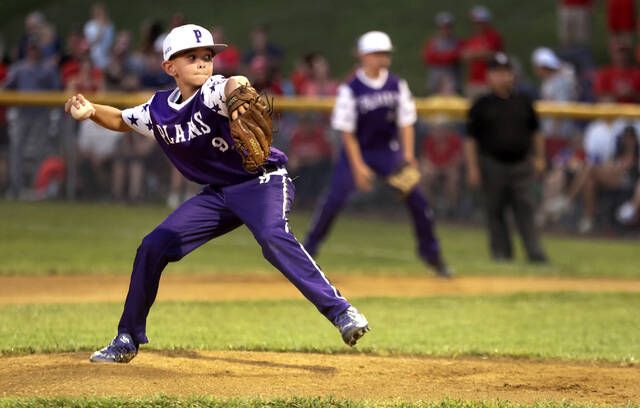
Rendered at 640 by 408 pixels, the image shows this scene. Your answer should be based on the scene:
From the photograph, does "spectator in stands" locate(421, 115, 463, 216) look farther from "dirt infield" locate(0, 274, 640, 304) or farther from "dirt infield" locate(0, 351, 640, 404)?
"dirt infield" locate(0, 351, 640, 404)

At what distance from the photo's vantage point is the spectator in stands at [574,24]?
850 inches

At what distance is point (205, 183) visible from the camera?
8.15 m

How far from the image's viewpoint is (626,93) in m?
19.2

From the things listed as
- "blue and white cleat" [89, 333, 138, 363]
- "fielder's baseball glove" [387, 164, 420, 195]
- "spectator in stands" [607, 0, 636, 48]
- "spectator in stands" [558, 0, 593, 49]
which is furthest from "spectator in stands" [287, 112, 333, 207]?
"blue and white cleat" [89, 333, 138, 363]

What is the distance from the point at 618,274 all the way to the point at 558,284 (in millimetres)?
1263

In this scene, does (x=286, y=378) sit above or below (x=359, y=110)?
below

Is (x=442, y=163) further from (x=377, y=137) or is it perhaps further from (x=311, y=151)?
(x=377, y=137)

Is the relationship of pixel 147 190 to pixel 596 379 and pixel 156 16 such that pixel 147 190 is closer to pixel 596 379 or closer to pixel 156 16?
pixel 156 16

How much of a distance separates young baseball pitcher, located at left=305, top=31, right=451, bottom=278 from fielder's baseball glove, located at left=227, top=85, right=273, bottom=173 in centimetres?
607

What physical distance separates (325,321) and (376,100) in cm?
333

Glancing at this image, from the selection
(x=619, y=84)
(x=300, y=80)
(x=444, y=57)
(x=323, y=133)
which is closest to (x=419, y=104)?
(x=323, y=133)

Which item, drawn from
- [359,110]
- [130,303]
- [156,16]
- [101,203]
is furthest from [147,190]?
[130,303]

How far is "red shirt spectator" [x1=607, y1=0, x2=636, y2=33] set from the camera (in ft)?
68.5

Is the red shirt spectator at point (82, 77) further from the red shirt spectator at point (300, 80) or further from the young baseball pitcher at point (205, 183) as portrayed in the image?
Answer: the young baseball pitcher at point (205, 183)
